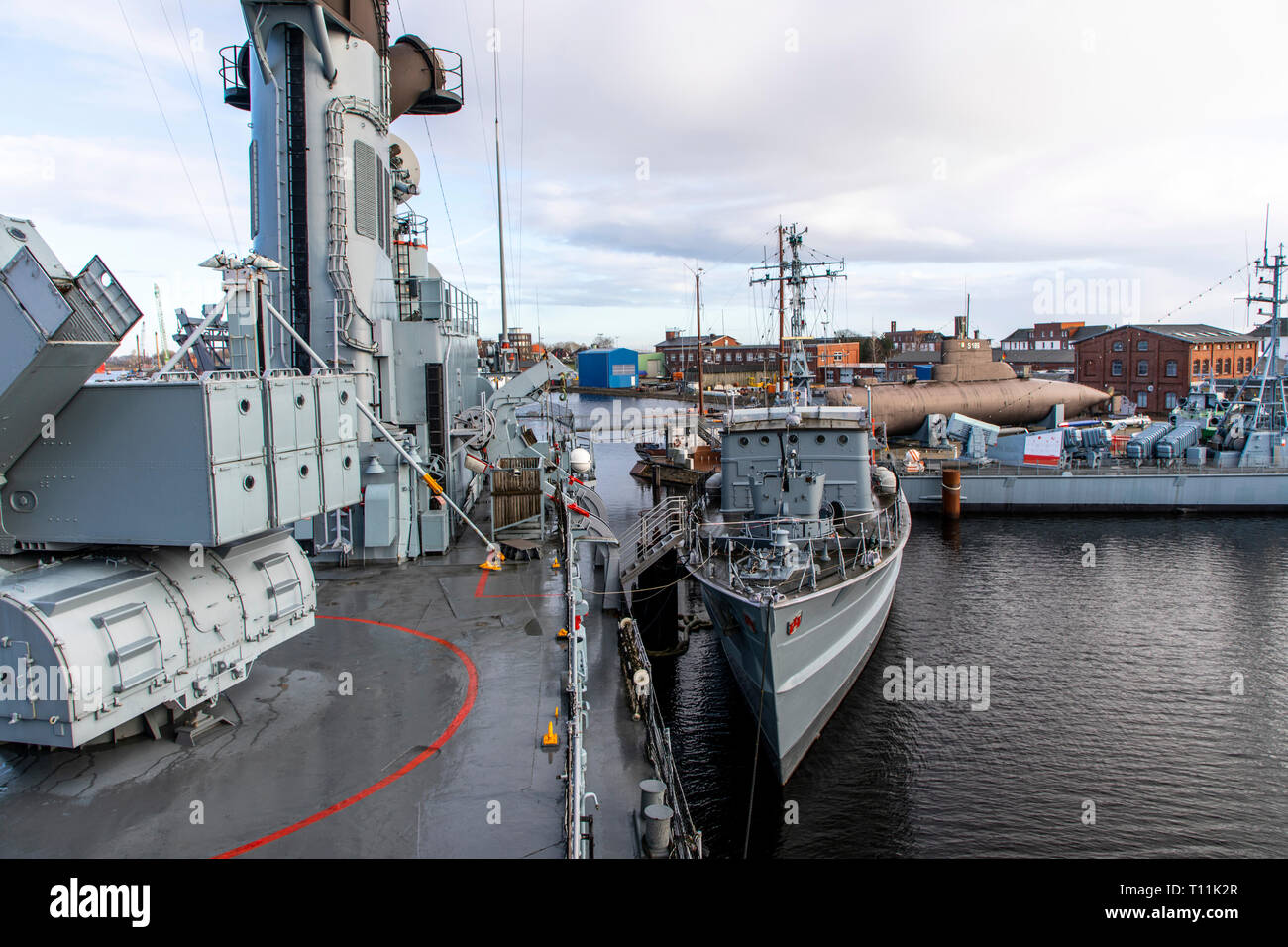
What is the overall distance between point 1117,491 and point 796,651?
3770cm

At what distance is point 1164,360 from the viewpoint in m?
70.9

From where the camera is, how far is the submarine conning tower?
58.7 ft

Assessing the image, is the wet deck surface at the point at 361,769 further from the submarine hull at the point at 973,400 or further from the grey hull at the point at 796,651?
the submarine hull at the point at 973,400

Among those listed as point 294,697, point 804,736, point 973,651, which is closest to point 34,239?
point 294,697

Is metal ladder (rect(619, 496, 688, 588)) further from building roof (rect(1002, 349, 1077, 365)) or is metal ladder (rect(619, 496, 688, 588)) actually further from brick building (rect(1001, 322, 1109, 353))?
brick building (rect(1001, 322, 1109, 353))

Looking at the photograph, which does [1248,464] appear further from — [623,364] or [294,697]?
[623,364]

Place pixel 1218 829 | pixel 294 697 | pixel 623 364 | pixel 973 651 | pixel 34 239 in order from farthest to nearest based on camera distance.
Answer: pixel 623 364 → pixel 973 651 → pixel 1218 829 → pixel 294 697 → pixel 34 239

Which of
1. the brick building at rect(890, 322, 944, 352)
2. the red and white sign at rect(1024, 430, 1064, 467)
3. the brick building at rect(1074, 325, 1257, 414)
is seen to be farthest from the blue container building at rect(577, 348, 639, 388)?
the red and white sign at rect(1024, 430, 1064, 467)

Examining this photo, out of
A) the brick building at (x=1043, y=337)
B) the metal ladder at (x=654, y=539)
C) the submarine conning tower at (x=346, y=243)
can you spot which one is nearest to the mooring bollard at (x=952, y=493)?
the metal ladder at (x=654, y=539)

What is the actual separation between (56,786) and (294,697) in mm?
2848

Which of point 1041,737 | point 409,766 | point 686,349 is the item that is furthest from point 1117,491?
point 686,349

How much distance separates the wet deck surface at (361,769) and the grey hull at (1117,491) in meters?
38.9

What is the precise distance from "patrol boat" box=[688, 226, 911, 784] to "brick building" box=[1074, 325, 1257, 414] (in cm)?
6033

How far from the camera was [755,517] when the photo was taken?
811 inches
